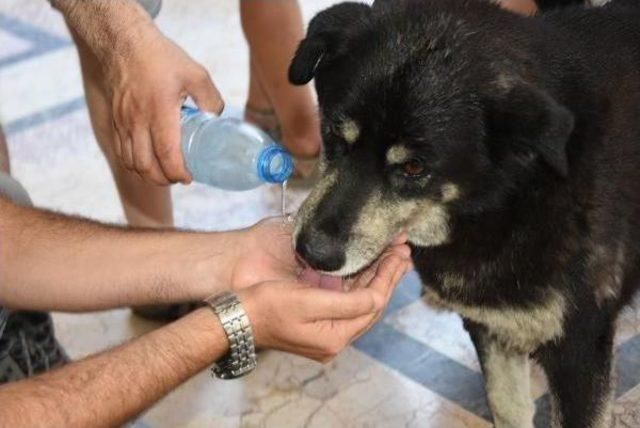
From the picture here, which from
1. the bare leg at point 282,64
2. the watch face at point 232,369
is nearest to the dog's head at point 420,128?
the watch face at point 232,369

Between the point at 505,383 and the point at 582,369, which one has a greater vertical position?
the point at 582,369

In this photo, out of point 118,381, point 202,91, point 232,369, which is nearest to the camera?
point 118,381

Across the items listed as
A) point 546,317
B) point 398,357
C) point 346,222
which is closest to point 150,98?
point 346,222

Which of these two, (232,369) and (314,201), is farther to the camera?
(314,201)

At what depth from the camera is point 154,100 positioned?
4.84 feet

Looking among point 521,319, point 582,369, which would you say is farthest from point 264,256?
point 582,369

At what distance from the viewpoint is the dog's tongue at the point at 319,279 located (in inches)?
58.9

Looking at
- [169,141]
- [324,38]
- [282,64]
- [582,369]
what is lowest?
[582,369]

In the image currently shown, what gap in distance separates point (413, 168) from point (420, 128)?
0.07 meters

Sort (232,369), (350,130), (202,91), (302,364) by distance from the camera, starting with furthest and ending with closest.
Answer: (302,364) → (202,91) → (350,130) → (232,369)

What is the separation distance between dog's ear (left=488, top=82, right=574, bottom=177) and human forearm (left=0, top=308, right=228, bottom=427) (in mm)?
524

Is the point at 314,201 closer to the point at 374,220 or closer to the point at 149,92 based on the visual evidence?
the point at 374,220

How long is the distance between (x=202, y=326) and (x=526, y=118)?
558 millimetres

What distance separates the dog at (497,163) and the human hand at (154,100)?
0.18 meters
